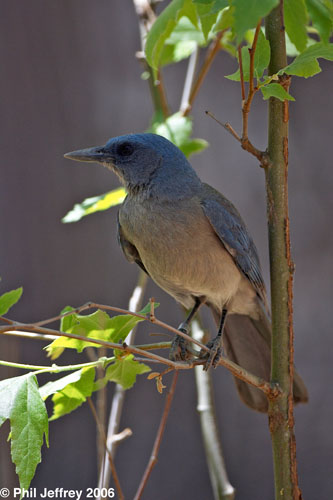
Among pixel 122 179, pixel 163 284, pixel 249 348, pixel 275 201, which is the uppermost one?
pixel 122 179

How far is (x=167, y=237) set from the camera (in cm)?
184

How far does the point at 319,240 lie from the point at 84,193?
5.51 feet

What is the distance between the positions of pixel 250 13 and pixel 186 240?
3.20 ft

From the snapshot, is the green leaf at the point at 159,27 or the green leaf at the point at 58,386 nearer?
the green leaf at the point at 58,386

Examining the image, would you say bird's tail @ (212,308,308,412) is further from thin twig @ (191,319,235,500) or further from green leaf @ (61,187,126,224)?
green leaf @ (61,187,126,224)

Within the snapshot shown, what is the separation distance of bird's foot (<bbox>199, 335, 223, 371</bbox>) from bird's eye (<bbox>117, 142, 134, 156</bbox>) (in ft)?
2.41

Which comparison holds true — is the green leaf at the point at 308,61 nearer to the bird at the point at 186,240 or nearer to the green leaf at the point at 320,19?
the green leaf at the point at 320,19

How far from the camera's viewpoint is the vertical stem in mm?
1451

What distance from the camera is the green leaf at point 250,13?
94 centimetres

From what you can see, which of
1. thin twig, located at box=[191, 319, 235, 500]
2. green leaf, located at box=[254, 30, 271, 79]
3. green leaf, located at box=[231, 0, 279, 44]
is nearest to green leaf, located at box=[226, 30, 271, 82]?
green leaf, located at box=[254, 30, 271, 79]

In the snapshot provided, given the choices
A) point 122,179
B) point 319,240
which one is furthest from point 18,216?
point 319,240

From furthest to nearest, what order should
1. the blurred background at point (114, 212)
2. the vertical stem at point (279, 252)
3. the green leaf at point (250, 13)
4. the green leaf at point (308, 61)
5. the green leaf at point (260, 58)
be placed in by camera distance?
the blurred background at point (114, 212) → the vertical stem at point (279, 252) → the green leaf at point (260, 58) → the green leaf at point (308, 61) → the green leaf at point (250, 13)

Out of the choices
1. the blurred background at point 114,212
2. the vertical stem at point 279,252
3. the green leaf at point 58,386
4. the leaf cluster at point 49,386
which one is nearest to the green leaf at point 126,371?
the leaf cluster at point 49,386

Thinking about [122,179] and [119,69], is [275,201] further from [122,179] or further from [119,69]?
[119,69]
